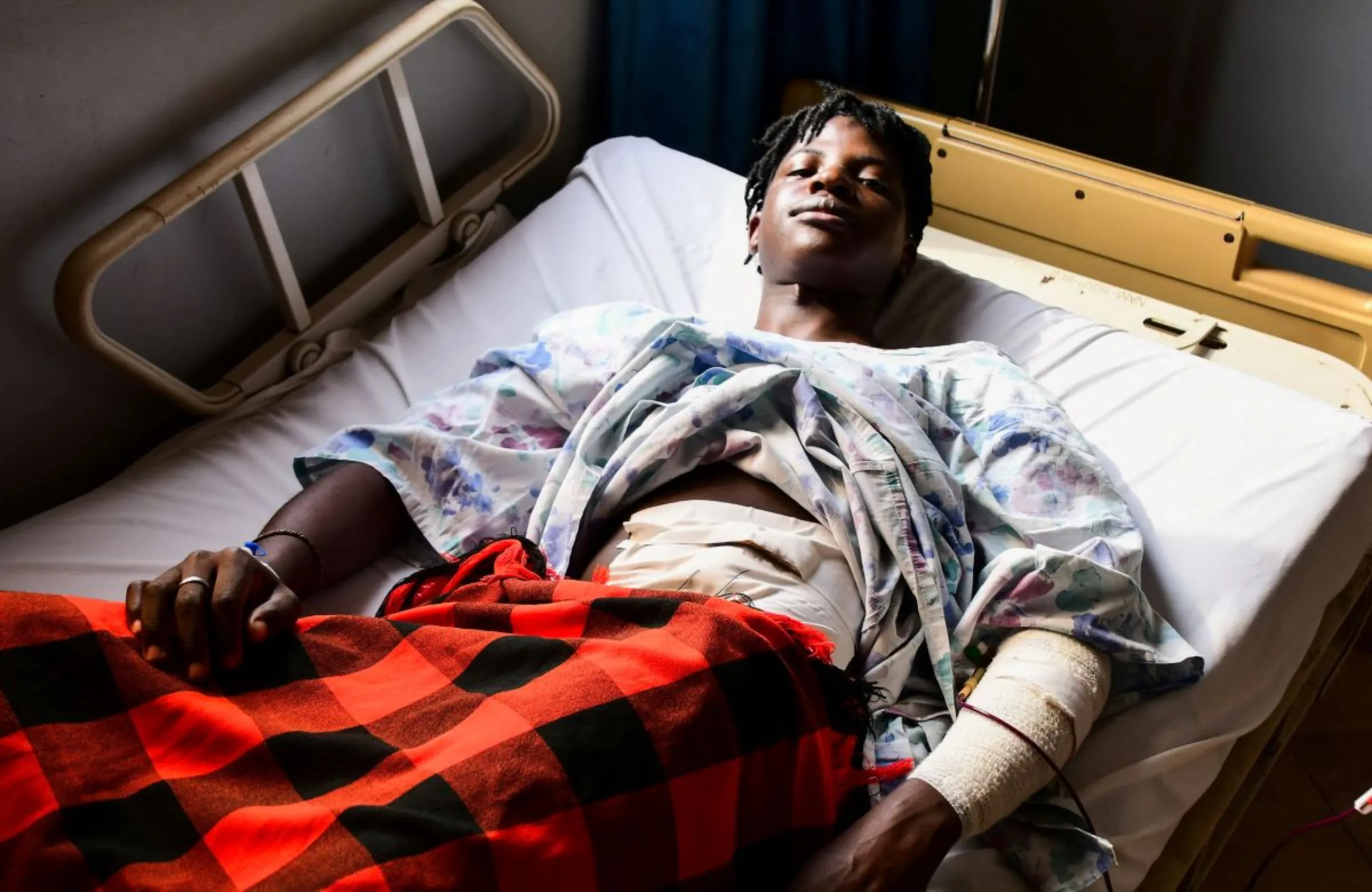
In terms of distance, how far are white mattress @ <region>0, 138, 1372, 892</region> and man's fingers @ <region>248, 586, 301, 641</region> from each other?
283mm

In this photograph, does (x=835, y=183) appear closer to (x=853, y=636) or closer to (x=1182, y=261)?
(x=1182, y=261)

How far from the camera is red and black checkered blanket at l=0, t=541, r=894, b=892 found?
94 centimetres

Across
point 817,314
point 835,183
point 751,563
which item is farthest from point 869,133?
point 751,563

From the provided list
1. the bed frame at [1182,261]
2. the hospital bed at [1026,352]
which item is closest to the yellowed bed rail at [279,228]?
the hospital bed at [1026,352]

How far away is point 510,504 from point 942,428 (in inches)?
21.0

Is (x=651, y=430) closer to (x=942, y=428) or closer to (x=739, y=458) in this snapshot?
(x=739, y=458)

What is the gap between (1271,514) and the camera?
1502mm

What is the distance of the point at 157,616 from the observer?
3.69 feet

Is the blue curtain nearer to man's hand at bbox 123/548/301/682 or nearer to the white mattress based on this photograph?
the white mattress

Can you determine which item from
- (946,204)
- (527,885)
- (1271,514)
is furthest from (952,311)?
(527,885)

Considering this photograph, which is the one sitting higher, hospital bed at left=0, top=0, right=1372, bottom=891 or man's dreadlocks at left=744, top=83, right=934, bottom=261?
man's dreadlocks at left=744, top=83, right=934, bottom=261

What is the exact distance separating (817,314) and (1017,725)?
755mm

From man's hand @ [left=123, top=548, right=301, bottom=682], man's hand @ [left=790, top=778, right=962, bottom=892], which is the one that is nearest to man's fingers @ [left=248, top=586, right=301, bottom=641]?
man's hand @ [left=123, top=548, right=301, bottom=682]

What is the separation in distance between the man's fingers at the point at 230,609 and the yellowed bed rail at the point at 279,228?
554 mm
